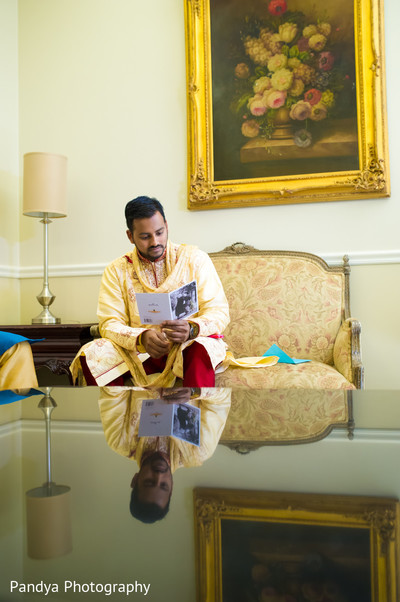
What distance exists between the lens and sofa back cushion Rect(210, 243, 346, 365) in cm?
360

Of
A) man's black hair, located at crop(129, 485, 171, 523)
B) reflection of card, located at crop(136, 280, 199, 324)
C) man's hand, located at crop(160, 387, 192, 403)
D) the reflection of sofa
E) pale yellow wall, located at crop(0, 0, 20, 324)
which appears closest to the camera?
man's black hair, located at crop(129, 485, 171, 523)

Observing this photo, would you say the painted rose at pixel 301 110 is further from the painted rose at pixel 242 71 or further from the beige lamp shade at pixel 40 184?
the beige lamp shade at pixel 40 184

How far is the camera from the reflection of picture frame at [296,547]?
0.42 metres

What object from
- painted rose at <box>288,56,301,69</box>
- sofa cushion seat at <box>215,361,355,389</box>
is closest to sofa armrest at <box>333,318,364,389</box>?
sofa cushion seat at <box>215,361,355,389</box>

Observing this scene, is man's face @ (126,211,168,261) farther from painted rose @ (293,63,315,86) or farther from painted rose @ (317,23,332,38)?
painted rose @ (317,23,332,38)

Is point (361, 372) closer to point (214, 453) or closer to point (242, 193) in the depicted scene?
point (242, 193)

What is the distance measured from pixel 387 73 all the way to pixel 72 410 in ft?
11.8

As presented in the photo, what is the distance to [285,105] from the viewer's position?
13.1 feet

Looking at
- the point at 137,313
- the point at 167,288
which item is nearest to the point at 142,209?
the point at 167,288

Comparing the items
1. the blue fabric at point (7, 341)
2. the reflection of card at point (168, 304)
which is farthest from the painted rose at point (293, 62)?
the blue fabric at point (7, 341)

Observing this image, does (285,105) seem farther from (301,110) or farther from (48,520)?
(48,520)

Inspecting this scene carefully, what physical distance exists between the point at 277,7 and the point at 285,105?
29.4 inches

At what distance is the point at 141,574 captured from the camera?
1.51 feet

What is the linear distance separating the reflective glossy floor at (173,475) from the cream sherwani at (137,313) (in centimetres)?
146
